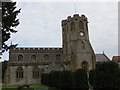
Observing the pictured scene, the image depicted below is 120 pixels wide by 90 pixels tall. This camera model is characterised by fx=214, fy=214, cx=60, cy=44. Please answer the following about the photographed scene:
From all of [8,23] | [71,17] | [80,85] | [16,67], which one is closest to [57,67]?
[16,67]

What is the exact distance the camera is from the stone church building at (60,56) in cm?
4094

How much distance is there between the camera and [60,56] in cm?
5000

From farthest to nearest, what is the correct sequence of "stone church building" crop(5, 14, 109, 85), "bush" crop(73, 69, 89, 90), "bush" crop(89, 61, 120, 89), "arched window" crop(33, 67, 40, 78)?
"arched window" crop(33, 67, 40, 78), "stone church building" crop(5, 14, 109, 85), "bush" crop(73, 69, 89, 90), "bush" crop(89, 61, 120, 89)

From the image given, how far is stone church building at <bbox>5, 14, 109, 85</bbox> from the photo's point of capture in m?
40.9

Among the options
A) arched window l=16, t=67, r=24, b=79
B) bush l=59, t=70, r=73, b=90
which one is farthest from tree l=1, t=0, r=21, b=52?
arched window l=16, t=67, r=24, b=79

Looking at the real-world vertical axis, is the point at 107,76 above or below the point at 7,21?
below

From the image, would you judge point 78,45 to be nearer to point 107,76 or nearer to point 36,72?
point 36,72

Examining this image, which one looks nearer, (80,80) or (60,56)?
(80,80)

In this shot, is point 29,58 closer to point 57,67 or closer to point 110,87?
point 57,67

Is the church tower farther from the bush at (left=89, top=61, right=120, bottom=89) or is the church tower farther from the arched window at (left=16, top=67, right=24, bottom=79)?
the bush at (left=89, top=61, right=120, bottom=89)

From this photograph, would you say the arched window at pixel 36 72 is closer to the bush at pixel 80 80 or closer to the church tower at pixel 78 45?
the church tower at pixel 78 45

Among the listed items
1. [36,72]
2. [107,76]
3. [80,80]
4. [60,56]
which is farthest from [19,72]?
[107,76]

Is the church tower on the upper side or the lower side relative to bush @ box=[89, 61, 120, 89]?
upper

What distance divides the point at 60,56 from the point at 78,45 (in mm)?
7720
